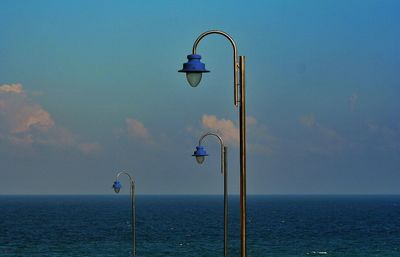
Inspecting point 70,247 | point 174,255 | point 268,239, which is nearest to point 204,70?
point 174,255

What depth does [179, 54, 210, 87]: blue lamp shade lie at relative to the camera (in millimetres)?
13416

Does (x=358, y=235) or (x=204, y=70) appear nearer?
(x=204, y=70)

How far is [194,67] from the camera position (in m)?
13.4

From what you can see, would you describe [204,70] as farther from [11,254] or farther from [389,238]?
[389,238]

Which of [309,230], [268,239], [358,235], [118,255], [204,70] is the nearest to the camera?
[204,70]

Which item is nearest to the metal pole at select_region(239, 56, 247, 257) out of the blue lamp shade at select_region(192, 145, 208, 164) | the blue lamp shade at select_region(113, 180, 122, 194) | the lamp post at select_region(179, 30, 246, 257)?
the lamp post at select_region(179, 30, 246, 257)

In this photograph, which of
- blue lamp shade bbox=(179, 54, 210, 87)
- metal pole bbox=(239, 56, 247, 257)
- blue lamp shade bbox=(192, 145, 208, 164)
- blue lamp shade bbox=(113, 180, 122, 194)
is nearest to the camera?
metal pole bbox=(239, 56, 247, 257)

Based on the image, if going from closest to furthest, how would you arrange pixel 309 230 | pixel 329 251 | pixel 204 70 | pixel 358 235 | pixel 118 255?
pixel 204 70
pixel 118 255
pixel 329 251
pixel 358 235
pixel 309 230

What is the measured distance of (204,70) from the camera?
44.0ft

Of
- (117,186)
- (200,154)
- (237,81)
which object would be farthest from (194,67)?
(117,186)

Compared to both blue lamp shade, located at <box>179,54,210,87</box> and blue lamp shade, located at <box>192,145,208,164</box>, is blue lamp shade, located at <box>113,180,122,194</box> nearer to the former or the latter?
blue lamp shade, located at <box>192,145,208,164</box>

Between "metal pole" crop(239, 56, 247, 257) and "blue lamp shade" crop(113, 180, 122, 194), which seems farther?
"blue lamp shade" crop(113, 180, 122, 194)

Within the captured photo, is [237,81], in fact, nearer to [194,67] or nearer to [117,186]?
[194,67]

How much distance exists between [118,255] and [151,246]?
11.7 metres
